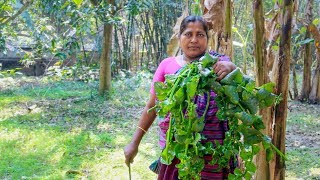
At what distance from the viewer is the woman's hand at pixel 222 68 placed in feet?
4.39

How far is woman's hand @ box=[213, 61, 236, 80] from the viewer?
1338 mm

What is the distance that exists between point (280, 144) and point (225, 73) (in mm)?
735

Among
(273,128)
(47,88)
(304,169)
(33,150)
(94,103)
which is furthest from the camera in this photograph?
(47,88)

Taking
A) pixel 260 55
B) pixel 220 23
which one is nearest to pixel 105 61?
pixel 220 23

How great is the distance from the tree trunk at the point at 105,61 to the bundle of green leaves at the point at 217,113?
5.09m

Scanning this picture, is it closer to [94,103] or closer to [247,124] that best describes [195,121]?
[247,124]

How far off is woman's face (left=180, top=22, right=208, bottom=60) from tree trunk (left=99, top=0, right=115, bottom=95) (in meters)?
4.74

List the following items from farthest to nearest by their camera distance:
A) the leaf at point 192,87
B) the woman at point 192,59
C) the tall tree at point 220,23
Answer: the tall tree at point 220,23, the woman at point 192,59, the leaf at point 192,87

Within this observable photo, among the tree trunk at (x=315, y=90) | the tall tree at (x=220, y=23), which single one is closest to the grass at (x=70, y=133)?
the tall tree at (x=220, y=23)

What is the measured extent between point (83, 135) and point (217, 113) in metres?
3.35

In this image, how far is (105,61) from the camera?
6438mm

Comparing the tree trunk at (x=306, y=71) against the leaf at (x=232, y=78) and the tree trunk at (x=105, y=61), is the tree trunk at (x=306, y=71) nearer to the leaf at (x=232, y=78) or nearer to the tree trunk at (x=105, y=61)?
the tree trunk at (x=105, y=61)

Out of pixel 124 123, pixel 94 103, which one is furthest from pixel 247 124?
pixel 94 103

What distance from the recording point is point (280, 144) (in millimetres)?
1923
